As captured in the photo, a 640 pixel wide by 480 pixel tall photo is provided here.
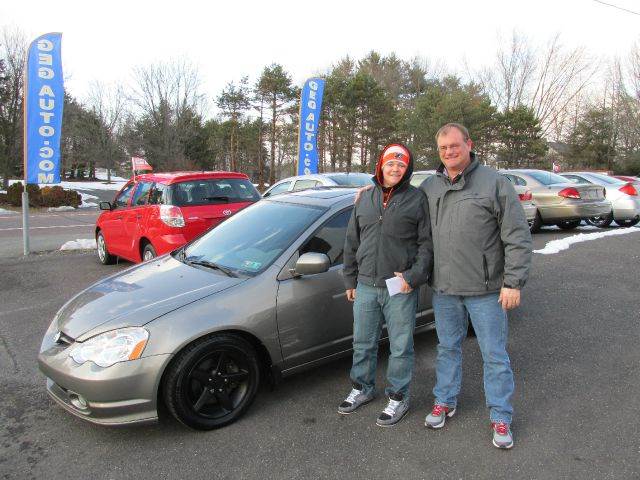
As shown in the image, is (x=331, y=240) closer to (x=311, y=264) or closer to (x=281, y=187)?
(x=311, y=264)

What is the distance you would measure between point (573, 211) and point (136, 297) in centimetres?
1031

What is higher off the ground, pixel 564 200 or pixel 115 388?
pixel 564 200

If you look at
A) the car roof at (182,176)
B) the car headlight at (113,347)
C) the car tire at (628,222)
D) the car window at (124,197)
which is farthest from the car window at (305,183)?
the car tire at (628,222)

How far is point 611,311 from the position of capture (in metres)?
5.17

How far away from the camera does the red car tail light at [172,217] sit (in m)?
6.34

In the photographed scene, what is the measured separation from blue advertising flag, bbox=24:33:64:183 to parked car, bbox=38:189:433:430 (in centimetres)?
694

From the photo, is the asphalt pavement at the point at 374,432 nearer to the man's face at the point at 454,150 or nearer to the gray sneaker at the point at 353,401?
the gray sneaker at the point at 353,401

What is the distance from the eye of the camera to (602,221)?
12.4m

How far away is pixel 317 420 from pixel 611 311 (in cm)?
374

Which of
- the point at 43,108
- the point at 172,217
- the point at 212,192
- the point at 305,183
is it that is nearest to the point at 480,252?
the point at 172,217

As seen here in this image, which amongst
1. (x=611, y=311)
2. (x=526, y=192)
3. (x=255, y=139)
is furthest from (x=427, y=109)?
(x=611, y=311)

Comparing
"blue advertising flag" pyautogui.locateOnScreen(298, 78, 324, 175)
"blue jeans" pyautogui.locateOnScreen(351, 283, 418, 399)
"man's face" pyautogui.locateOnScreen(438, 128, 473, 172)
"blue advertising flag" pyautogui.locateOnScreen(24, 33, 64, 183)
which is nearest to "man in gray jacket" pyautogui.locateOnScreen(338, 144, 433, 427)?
"blue jeans" pyautogui.locateOnScreen(351, 283, 418, 399)

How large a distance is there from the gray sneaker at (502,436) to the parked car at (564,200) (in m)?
8.75

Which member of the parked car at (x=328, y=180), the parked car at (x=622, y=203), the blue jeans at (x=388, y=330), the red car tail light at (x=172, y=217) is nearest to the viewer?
the blue jeans at (x=388, y=330)
